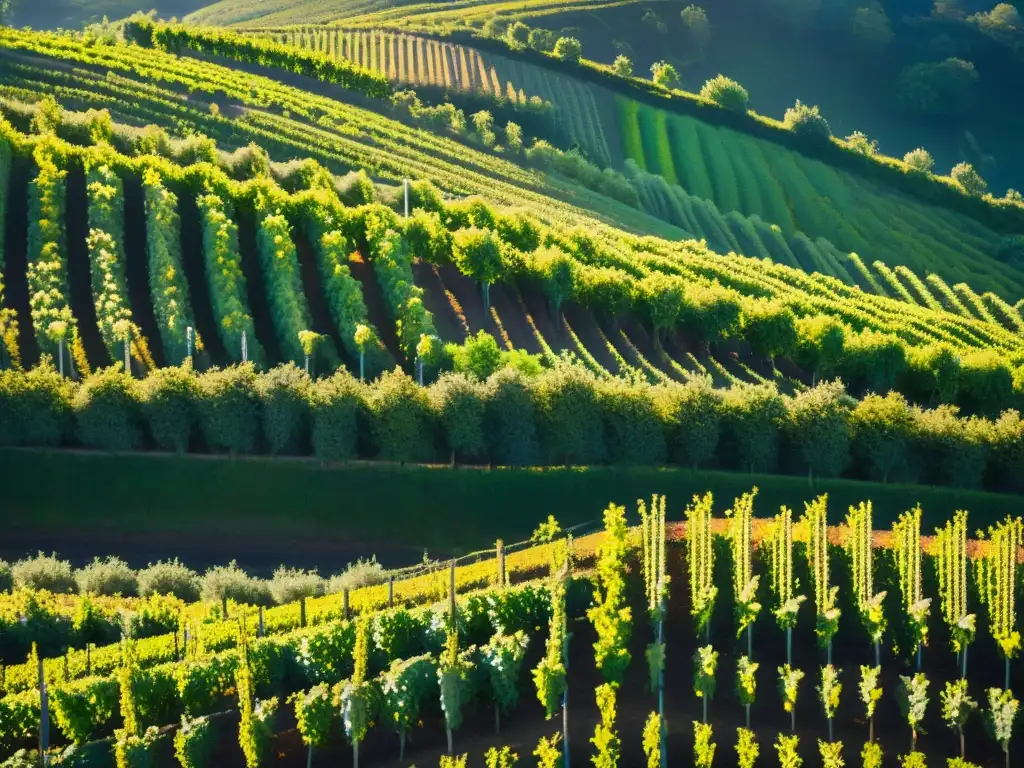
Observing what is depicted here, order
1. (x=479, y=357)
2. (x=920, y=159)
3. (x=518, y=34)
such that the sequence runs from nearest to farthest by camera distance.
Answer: (x=479, y=357), (x=920, y=159), (x=518, y=34)

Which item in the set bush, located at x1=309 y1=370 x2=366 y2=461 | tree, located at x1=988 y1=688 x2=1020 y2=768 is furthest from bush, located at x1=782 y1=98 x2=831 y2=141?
tree, located at x1=988 y1=688 x2=1020 y2=768

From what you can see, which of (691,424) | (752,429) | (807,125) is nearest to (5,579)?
(691,424)

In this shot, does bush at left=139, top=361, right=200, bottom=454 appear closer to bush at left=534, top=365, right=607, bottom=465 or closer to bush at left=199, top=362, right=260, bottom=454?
bush at left=199, top=362, right=260, bottom=454

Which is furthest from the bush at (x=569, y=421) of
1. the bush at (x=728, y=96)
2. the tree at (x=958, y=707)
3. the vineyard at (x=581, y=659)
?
the bush at (x=728, y=96)

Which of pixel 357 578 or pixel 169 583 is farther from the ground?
pixel 169 583

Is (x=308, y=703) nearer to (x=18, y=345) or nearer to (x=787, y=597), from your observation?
(x=787, y=597)

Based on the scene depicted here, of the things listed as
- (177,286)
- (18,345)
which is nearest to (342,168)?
(177,286)

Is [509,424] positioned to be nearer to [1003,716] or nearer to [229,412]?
[229,412]
